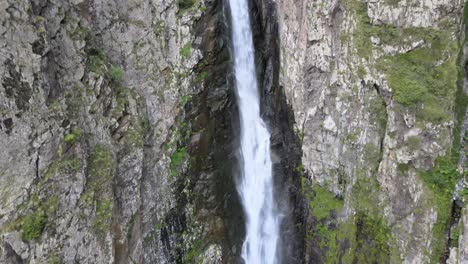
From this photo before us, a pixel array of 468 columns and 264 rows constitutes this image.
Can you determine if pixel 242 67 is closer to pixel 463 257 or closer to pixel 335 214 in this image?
pixel 335 214

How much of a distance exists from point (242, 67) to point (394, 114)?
7.42 meters

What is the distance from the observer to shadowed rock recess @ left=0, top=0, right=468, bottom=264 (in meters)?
10.7

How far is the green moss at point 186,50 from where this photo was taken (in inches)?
599

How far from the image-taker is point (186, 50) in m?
15.2

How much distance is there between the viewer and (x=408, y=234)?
40.2 feet

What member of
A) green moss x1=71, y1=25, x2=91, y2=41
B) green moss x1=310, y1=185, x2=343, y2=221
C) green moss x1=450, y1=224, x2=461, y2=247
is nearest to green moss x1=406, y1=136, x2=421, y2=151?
green moss x1=450, y1=224, x2=461, y2=247

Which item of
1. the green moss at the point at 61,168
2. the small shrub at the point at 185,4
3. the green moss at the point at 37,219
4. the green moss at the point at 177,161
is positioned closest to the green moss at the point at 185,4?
the small shrub at the point at 185,4

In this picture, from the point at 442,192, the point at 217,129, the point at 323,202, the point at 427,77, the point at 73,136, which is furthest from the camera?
the point at 217,129

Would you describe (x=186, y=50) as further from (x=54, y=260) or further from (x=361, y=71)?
(x=54, y=260)

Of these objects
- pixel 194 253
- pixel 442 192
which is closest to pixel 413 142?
pixel 442 192

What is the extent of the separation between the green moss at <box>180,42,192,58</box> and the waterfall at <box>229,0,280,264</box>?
3.10m

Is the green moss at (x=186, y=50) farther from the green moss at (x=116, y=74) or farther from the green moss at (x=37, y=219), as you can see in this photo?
the green moss at (x=37, y=219)

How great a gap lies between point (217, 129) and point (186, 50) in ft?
12.1

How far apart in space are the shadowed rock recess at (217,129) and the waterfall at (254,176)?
45cm
